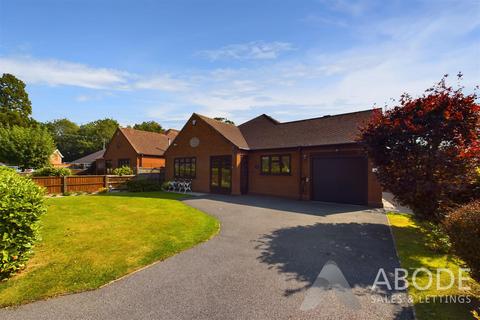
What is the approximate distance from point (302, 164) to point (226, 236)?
963 centimetres

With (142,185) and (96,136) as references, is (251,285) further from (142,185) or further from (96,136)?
(96,136)

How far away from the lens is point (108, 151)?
32.3 m

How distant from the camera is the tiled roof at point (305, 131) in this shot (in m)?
15.6

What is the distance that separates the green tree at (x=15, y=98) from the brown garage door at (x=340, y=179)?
49339 millimetres

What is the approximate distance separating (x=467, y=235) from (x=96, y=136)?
72873 mm

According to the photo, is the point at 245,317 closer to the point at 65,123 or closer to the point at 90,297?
the point at 90,297

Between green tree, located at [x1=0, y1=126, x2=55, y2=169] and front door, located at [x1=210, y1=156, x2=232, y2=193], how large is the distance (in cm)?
1789

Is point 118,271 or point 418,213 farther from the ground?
point 418,213

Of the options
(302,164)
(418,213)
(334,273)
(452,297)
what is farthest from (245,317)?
(302,164)

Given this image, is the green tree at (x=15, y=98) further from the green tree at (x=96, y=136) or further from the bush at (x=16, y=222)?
the bush at (x=16, y=222)

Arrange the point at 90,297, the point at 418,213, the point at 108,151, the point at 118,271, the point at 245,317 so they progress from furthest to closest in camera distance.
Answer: the point at 108,151 < the point at 418,213 < the point at 118,271 < the point at 90,297 < the point at 245,317

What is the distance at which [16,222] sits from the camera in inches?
185

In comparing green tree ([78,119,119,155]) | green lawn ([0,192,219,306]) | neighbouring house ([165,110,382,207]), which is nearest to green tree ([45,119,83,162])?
green tree ([78,119,119,155])

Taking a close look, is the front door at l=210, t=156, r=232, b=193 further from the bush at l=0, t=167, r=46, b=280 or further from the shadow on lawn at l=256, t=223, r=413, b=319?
the bush at l=0, t=167, r=46, b=280
